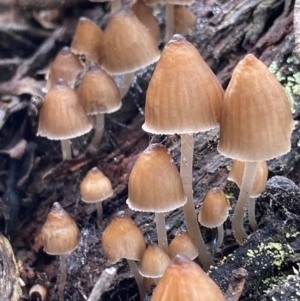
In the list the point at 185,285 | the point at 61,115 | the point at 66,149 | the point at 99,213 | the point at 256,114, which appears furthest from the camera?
the point at 66,149

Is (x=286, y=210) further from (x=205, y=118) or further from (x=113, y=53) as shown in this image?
(x=113, y=53)

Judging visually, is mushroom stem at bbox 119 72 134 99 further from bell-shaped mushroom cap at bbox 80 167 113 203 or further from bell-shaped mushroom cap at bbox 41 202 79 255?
bell-shaped mushroom cap at bbox 41 202 79 255

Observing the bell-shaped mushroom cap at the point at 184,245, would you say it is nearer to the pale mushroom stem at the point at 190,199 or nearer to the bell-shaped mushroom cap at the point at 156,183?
the pale mushroom stem at the point at 190,199

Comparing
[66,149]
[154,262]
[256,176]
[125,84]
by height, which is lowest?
[66,149]

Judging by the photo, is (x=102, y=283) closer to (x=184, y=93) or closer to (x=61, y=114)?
(x=184, y=93)

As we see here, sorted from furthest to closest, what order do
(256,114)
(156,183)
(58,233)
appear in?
(58,233), (156,183), (256,114)

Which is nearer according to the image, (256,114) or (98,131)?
(256,114)

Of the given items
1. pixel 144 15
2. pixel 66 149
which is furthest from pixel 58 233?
pixel 144 15

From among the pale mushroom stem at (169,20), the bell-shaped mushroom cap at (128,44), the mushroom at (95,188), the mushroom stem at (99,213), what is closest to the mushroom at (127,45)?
the bell-shaped mushroom cap at (128,44)

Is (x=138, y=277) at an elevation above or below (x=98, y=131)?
below
